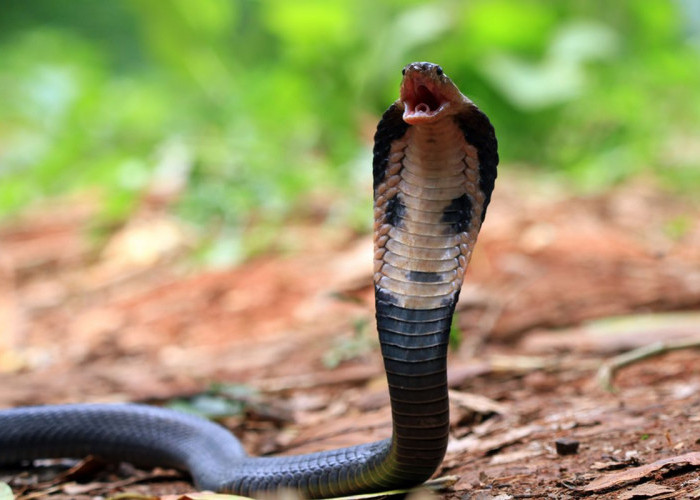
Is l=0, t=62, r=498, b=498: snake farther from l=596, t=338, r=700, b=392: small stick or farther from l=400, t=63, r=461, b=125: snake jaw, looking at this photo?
l=596, t=338, r=700, b=392: small stick

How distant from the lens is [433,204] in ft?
7.97

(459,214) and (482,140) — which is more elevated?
(482,140)

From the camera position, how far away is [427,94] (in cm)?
230

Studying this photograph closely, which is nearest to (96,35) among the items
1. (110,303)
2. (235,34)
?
(235,34)

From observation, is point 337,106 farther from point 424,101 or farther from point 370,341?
point 424,101

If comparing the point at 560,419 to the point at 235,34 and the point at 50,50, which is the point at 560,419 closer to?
the point at 235,34

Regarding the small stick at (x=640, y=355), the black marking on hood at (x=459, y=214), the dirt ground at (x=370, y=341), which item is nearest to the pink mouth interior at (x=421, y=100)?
the black marking on hood at (x=459, y=214)

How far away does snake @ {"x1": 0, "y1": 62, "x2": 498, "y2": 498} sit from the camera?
2271 millimetres

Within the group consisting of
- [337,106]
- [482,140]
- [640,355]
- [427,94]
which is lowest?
[640,355]

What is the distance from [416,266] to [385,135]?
0.40 meters

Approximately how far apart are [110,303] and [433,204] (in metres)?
3.87

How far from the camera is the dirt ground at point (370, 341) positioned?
2799 mm

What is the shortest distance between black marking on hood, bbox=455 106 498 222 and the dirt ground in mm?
886

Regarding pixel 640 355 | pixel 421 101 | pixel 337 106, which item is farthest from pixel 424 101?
pixel 337 106
